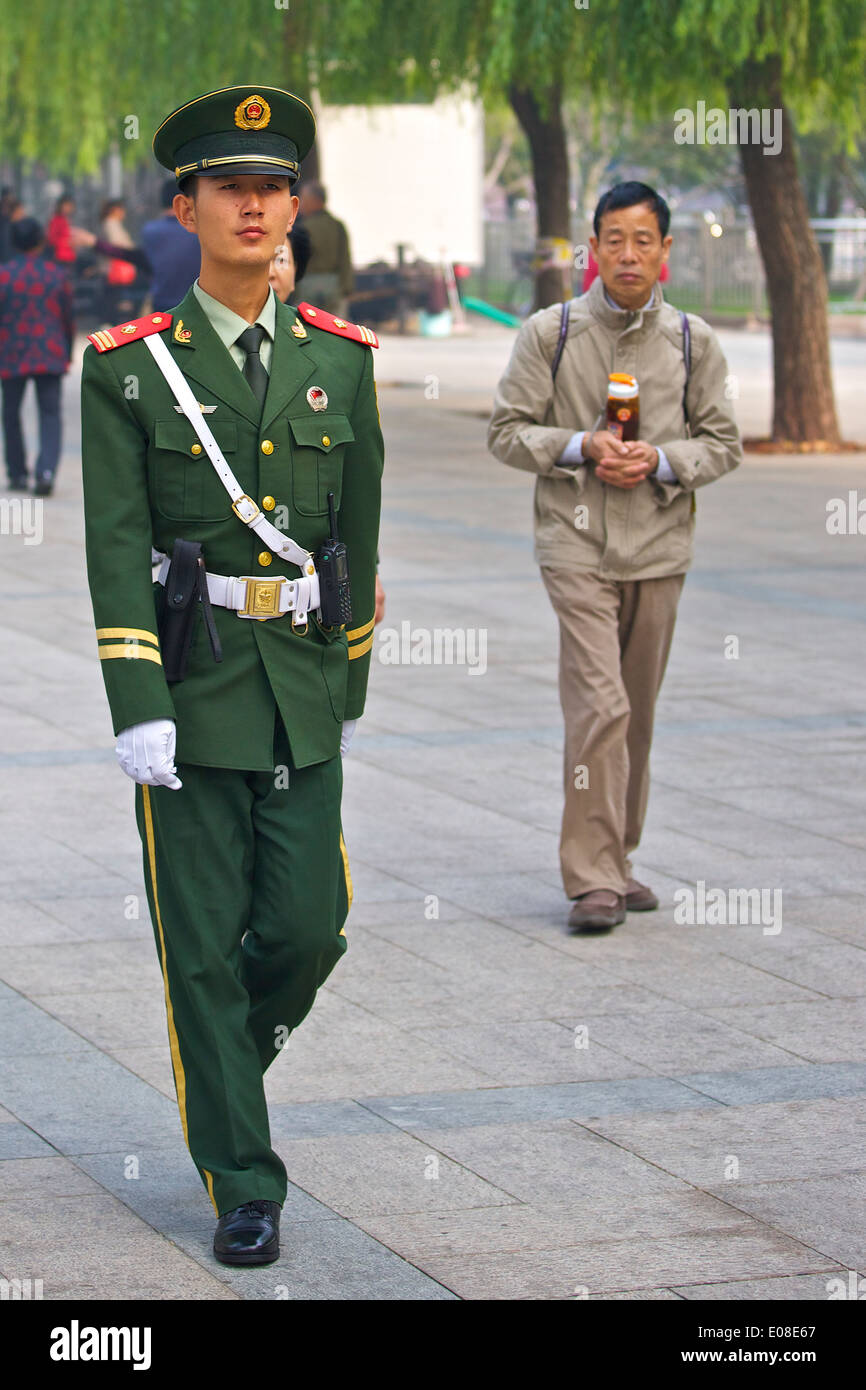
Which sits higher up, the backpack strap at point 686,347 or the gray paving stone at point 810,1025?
the backpack strap at point 686,347

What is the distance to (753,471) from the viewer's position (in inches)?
670

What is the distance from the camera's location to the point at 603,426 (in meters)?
6.08

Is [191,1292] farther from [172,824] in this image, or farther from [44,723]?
[44,723]

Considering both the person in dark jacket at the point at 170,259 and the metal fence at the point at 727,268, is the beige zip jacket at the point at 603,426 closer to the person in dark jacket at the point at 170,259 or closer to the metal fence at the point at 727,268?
the person in dark jacket at the point at 170,259

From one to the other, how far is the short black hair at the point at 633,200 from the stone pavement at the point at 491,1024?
1.89 meters

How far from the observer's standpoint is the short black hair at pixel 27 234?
48.2 ft

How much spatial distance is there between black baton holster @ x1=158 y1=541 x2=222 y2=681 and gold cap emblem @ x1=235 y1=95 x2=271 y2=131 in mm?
731

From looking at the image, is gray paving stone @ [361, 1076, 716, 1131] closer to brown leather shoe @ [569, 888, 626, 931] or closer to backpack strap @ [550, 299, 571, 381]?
brown leather shoe @ [569, 888, 626, 931]

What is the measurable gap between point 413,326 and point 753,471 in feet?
67.0

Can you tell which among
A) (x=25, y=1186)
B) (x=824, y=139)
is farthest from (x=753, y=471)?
(x=824, y=139)

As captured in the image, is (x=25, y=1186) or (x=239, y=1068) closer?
(x=239, y=1068)

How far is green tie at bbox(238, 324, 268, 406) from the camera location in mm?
3986

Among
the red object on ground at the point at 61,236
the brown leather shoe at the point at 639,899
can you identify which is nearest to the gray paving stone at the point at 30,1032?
the brown leather shoe at the point at 639,899

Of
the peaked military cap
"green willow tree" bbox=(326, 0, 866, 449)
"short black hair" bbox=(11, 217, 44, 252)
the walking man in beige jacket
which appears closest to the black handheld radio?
the peaked military cap
